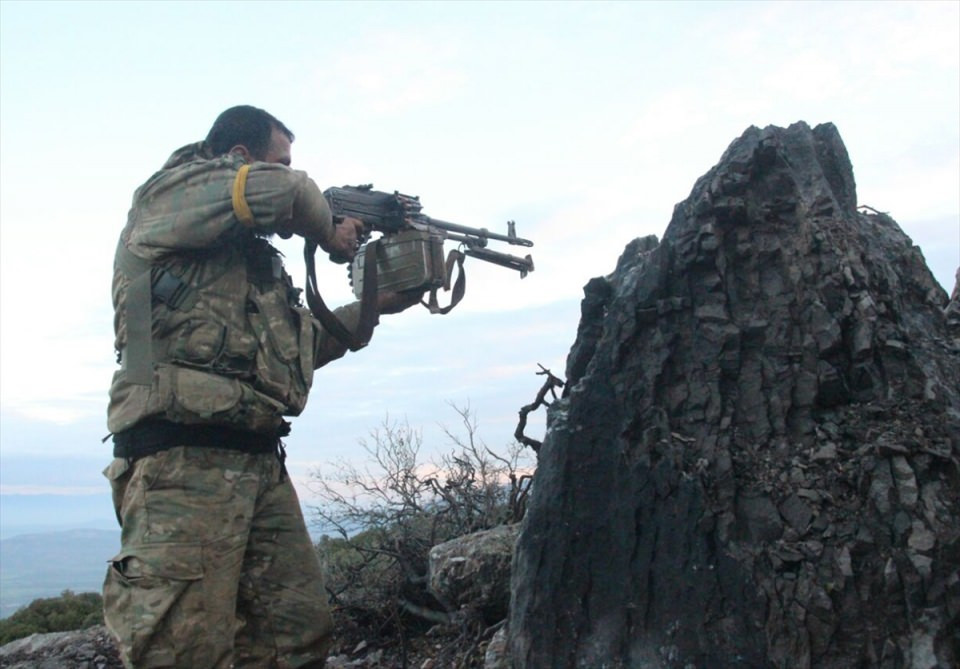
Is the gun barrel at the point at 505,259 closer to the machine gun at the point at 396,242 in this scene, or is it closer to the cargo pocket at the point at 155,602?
the machine gun at the point at 396,242

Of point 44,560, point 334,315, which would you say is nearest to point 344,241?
point 334,315

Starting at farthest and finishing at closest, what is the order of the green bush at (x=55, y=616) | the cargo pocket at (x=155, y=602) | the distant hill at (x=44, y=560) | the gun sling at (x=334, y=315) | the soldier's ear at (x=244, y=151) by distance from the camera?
1. the distant hill at (x=44, y=560)
2. the green bush at (x=55, y=616)
3. the gun sling at (x=334, y=315)
4. the soldier's ear at (x=244, y=151)
5. the cargo pocket at (x=155, y=602)

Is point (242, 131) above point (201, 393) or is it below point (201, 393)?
above

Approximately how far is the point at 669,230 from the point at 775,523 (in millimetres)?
1360

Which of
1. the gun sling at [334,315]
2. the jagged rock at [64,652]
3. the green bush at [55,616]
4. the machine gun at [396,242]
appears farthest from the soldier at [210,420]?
the green bush at [55,616]

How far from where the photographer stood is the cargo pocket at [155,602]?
347 cm

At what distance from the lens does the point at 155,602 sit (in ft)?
11.4

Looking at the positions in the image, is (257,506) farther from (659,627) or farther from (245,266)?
(659,627)

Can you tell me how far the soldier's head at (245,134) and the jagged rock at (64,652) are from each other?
141 inches

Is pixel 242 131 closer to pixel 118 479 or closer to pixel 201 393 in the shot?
pixel 201 393

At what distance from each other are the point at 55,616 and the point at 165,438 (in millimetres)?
6360

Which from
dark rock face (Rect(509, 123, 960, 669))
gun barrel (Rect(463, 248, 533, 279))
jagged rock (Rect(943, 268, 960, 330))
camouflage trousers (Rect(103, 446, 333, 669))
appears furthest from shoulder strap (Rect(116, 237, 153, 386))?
jagged rock (Rect(943, 268, 960, 330))

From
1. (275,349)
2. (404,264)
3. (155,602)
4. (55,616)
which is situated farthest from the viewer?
(55,616)

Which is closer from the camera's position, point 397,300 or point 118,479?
point 118,479
